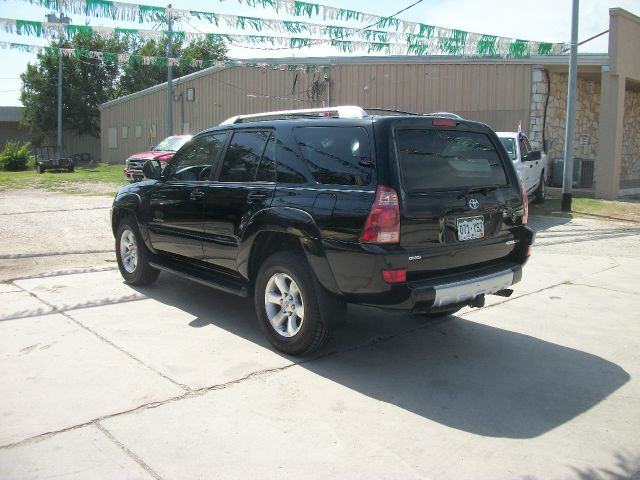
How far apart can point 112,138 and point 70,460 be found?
35797 mm

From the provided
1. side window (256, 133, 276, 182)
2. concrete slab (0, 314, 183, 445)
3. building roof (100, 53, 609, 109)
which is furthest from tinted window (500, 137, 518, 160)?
concrete slab (0, 314, 183, 445)

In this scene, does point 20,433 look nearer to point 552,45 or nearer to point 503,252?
point 503,252

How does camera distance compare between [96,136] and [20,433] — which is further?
[96,136]

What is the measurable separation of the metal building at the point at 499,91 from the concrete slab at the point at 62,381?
15.3m

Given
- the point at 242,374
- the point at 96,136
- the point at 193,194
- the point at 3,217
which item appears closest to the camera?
the point at 242,374

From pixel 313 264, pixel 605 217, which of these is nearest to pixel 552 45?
pixel 605 217

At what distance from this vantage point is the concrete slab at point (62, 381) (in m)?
3.79

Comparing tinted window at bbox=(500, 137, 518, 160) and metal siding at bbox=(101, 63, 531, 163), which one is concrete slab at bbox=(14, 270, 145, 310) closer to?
tinted window at bbox=(500, 137, 518, 160)

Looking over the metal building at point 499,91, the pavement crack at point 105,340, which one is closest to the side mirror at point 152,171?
the pavement crack at point 105,340

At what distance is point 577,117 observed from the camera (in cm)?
1945

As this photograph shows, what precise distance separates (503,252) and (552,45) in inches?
402

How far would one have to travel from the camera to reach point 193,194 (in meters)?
5.85

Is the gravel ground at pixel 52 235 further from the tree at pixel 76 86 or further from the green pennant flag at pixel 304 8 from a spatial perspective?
the tree at pixel 76 86

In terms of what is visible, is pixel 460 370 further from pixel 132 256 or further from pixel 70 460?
pixel 132 256
